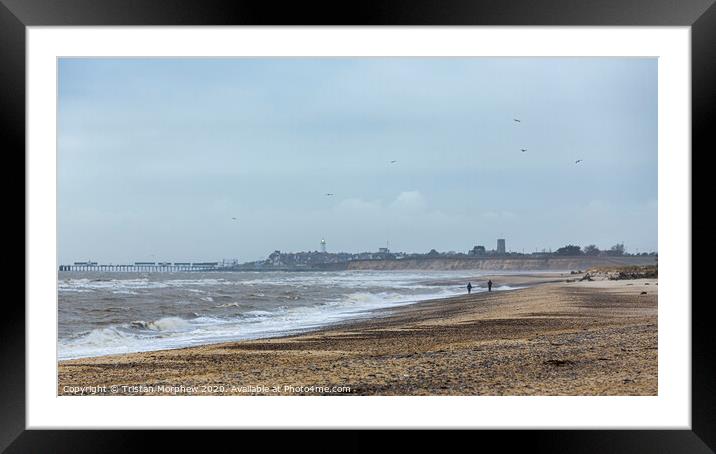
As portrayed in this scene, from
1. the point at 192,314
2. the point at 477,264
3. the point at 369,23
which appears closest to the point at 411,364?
the point at 369,23

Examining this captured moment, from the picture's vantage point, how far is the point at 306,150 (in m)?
40.0

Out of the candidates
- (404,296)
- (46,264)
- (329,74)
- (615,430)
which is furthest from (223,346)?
(329,74)

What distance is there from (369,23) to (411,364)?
9.59 feet

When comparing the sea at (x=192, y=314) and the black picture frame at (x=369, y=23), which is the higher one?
the black picture frame at (x=369, y=23)

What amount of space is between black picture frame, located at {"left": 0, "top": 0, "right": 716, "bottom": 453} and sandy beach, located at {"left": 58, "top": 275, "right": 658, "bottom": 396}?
0.66 meters

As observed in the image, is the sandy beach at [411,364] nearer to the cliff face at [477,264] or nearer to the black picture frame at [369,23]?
the black picture frame at [369,23]

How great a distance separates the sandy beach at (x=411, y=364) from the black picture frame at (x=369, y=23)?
664 mm

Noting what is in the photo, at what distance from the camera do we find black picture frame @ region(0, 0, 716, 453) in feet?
8.51

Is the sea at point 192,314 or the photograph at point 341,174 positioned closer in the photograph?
the sea at point 192,314

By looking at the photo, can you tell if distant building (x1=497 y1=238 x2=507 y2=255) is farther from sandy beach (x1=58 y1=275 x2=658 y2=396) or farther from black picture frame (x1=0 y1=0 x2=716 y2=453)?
black picture frame (x1=0 y1=0 x2=716 y2=453)

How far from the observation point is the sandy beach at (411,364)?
390 centimetres

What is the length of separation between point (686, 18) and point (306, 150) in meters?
37.8

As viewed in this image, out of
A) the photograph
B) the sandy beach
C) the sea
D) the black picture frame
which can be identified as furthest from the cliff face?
the black picture frame

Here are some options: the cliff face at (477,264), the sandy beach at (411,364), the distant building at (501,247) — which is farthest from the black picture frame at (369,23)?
the distant building at (501,247)
